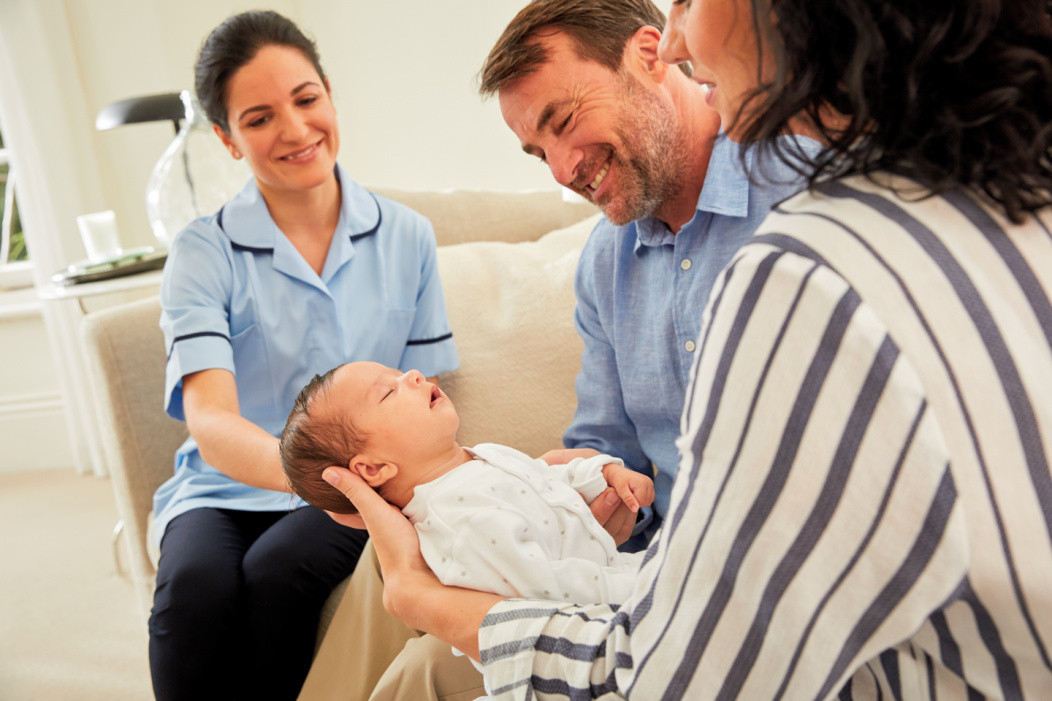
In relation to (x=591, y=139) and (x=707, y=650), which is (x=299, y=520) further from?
(x=707, y=650)

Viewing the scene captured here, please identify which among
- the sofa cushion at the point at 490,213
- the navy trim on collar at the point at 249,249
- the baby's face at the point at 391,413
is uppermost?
the navy trim on collar at the point at 249,249

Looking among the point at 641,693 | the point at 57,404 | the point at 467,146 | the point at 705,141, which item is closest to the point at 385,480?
the point at 641,693

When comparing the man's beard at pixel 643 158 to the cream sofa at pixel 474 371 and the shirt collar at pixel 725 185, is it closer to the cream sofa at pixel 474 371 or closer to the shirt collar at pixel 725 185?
the shirt collar at pixel 725 185

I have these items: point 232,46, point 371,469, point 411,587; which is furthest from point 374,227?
point 411,587

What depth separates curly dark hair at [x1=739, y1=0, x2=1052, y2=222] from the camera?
1.70 ft

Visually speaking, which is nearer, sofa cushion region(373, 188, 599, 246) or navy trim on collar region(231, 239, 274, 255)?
navy trim on collar region(231, 239, 274, 255)

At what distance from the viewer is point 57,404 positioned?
3.61m

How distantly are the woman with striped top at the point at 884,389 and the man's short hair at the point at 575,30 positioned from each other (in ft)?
2.26

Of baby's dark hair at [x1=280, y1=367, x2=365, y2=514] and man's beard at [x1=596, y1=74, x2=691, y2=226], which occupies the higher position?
man's beard at [x1=596, y1=74, x2=691, y2=226]

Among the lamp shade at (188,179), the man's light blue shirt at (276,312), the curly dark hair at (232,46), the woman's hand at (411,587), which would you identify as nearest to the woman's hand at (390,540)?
the woman's hand at (411,587)

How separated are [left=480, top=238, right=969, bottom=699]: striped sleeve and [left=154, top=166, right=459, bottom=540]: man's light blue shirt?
1.13 metres

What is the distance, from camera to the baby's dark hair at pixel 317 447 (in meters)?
1.13

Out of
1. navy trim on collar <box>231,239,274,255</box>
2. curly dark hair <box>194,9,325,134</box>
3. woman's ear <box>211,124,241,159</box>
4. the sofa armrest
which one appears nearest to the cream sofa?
the sofa armrest

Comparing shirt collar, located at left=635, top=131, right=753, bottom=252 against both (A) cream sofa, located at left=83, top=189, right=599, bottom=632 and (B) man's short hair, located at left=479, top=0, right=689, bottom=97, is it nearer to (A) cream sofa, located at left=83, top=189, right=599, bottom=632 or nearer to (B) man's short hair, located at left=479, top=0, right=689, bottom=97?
(B) man's short hair, located at left=479, top=0, right=689, bottom=97
